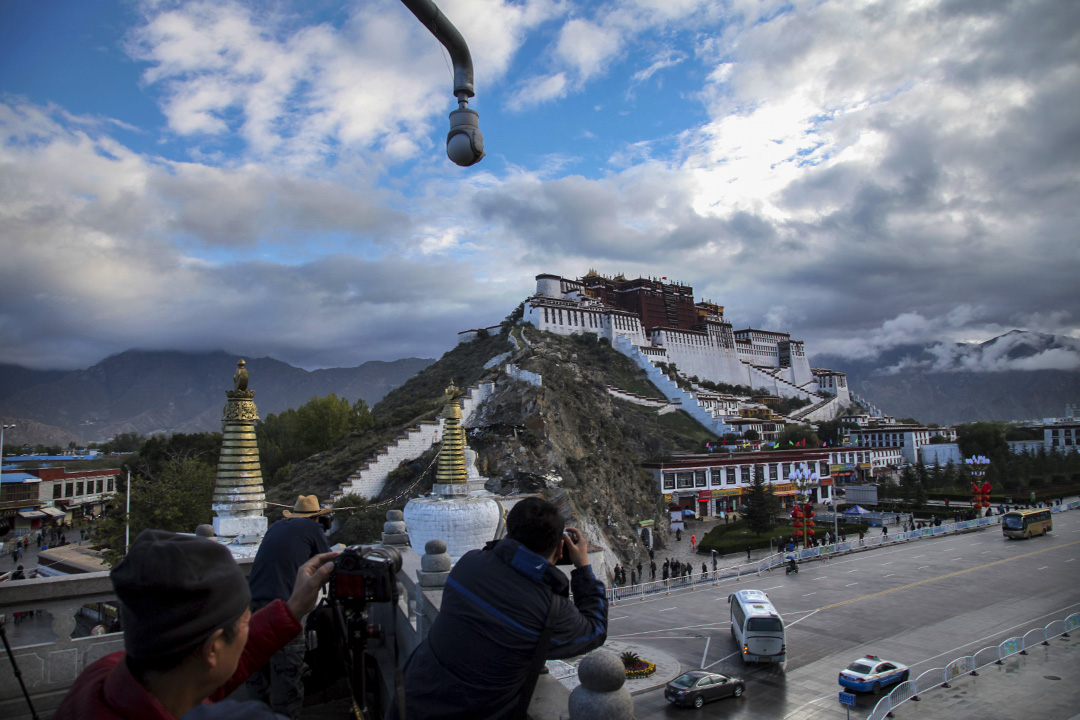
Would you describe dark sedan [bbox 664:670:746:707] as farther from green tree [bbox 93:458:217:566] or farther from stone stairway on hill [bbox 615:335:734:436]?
stone stairway on hill [bbox 615:335:734:436]

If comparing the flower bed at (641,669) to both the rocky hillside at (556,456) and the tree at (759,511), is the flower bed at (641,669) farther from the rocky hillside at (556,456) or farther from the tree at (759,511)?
the tree at (759,511)

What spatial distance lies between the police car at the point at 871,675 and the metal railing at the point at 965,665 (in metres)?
0.32

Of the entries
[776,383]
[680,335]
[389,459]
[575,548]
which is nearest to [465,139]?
[575,548]

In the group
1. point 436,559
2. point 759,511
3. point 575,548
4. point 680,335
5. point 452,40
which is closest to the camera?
point 575,548

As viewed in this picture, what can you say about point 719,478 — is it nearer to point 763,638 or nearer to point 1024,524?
point 1024,524

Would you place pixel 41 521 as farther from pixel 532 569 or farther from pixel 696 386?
pixel 696 386

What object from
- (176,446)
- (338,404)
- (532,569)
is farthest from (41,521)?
(532,569)

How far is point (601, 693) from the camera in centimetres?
327

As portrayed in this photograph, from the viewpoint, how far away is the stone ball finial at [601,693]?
127 inches

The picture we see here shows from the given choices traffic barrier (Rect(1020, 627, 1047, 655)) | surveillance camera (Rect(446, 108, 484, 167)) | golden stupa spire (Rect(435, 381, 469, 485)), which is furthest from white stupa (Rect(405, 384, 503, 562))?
traffic barrier (Rect(1020, 627, 1047, 655))

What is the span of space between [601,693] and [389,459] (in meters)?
34.6

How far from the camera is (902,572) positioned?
88.8 ft

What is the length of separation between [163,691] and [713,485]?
5257 cm

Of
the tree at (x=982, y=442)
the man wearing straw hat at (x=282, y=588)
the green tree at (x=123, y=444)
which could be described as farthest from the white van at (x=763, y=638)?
the green tree at (x=123, y=444)
